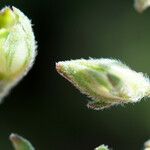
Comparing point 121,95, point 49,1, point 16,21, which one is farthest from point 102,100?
point 49,1

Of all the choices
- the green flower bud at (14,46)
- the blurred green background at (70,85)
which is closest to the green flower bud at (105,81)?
the green flower bud at (14,46)

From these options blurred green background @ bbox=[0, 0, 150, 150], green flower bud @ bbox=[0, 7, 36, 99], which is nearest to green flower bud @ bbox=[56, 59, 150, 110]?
green flower bud @ bbox=[0, 7, 36, 99]

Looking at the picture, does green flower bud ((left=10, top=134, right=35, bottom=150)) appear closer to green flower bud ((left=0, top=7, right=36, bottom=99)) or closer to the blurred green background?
green flower bud ((left=0, top=7, right=36, bottom=99))

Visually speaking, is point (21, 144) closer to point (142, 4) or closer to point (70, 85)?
point (142, 4)

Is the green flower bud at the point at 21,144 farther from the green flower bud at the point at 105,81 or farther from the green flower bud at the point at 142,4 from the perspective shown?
the green flower bud at the point at 142,4

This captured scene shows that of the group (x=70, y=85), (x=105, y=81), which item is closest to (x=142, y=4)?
(x=105, y=81)
